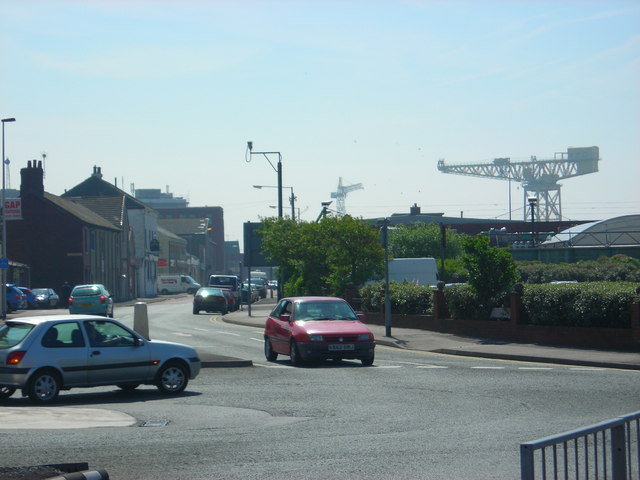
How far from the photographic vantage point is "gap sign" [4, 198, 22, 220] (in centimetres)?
4659

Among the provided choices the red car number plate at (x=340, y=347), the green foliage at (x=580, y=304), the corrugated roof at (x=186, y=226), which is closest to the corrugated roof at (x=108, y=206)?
the corrugated roof at (x=186, y=226)

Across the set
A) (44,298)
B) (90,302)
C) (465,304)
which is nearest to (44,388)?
(465,304)

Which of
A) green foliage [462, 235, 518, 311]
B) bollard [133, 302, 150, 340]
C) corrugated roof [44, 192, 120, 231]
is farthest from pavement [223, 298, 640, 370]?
corrugated roof [44, 192, 120, 231]

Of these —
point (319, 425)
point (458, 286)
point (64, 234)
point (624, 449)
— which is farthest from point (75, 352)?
point (64, 234)

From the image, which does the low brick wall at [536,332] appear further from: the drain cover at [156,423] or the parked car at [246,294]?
the parked car at [246,294]

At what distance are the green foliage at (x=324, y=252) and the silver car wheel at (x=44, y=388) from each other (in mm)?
26007

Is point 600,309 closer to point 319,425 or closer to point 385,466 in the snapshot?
point 319,425

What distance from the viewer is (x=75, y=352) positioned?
572 inches

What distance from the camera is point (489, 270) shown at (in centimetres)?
2847

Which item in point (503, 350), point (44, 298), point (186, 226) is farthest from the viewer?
point (186, 226)

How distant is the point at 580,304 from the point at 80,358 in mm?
14439

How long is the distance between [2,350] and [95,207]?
75810mm

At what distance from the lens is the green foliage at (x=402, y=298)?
3375 cm

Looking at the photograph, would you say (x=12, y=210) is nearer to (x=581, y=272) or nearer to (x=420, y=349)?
(x=420, y=349)
